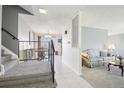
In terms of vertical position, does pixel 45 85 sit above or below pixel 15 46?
below

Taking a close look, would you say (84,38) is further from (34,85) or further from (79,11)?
(34,85)

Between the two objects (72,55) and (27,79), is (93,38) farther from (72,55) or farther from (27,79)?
(27,79)

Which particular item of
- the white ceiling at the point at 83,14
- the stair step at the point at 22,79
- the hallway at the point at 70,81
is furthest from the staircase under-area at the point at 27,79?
the white ceiling at the point at 83,14

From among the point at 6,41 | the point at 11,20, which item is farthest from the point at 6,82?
the point at 11,20

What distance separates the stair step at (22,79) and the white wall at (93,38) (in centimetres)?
513

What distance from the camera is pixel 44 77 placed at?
9.14 ft

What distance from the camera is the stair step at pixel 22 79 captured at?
2.44 m

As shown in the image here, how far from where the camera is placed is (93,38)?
7.86m

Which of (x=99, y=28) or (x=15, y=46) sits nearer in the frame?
(x=15, y=46)

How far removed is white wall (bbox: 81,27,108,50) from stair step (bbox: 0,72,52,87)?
513cm

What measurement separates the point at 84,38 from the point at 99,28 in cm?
151

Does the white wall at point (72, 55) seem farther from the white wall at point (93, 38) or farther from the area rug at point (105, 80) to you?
the white wall at point (93, 38)

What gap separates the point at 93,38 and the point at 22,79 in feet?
20.5

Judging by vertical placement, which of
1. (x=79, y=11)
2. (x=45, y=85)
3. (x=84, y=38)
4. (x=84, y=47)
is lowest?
(x=45, y=85)
